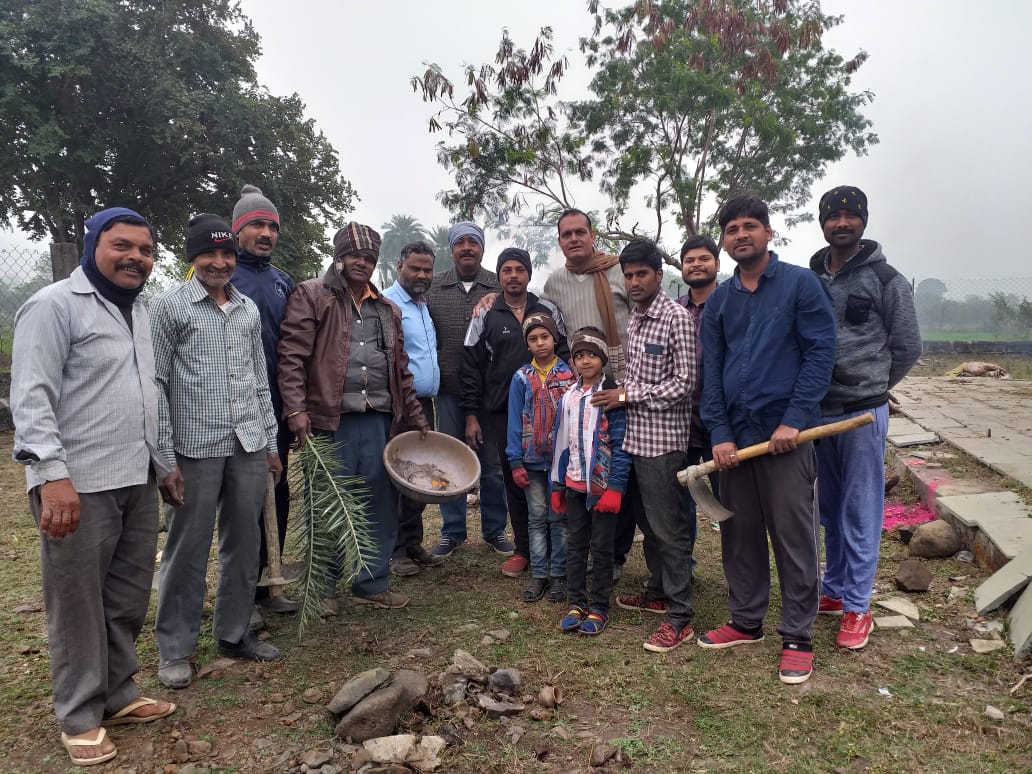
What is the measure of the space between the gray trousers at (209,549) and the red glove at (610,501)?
1744 millimetres

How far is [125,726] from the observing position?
284 cm

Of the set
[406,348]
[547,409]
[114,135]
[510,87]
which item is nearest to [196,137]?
[114,135]

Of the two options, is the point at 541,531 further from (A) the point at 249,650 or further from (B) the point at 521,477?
(A) the point at 249,650

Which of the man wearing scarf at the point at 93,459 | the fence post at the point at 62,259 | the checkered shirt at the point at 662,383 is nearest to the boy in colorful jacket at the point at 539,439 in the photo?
the checkered shirt at the point at 662,383

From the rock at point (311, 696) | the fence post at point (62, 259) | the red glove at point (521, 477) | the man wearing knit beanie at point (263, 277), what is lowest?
the rock at point (311, 696)

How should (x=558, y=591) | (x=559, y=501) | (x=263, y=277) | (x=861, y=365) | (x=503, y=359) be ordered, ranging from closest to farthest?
1. (x=861, y=365)
2. (x=263, y=277)
3. (x=559, y=501)
4. (x=558, y=591)
5. (x=503, y=359)

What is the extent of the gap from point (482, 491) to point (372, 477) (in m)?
1.35

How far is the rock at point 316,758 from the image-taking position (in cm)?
253

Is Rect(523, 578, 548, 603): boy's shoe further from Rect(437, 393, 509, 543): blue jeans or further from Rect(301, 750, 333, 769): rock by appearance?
Rect(301, 750, 333, 769): rock

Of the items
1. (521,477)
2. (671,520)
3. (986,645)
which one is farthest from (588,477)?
(986,645)

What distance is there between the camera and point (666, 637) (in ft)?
11.5

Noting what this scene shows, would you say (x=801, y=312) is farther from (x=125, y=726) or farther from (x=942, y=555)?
Answer: (x=125, y=726)

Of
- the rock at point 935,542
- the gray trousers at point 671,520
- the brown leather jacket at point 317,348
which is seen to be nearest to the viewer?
the gray trousers at point 671,520

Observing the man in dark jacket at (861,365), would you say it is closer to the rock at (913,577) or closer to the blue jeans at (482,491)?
the rock at (913,577)
